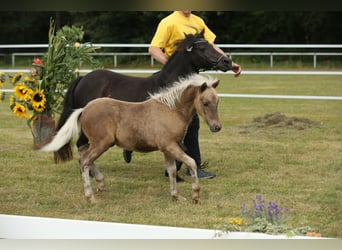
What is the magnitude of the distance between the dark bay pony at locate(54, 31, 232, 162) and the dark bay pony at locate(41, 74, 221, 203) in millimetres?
655

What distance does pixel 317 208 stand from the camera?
191 inches

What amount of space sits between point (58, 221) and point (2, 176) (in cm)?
324

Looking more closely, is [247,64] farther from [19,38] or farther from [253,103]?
[19,38]

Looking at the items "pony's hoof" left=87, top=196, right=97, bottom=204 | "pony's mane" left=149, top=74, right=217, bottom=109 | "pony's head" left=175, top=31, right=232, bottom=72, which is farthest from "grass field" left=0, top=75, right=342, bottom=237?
"pony's head" left=175, top=31, right=232, bottom=72

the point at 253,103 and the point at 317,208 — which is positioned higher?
the point at 317,208

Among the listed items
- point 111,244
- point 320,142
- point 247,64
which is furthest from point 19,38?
point 111,244

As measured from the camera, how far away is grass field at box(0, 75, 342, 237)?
473 cm

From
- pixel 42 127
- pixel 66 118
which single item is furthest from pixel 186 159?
pixel 42 127

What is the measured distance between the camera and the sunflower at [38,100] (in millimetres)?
7203

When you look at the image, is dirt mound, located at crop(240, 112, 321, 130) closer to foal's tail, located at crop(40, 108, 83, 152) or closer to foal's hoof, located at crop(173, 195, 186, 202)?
foal's hoof, located at crop(173, 195, 186, 202)

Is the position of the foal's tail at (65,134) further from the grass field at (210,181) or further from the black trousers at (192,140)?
the black trousers at (192,140)

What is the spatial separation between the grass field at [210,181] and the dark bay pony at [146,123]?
327 mm

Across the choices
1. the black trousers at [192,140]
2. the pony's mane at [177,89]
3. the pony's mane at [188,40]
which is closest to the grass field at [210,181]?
the black trousers at [192,140]

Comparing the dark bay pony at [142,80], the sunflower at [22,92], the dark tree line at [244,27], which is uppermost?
the dark bay pony at [142,80]
